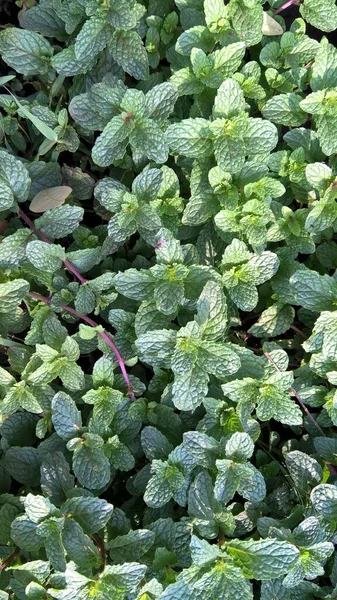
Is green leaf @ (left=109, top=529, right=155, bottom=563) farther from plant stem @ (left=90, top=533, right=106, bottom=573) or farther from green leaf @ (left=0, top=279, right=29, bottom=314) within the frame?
green leaf @ (left=0, top=279, right=29, bottom=314)

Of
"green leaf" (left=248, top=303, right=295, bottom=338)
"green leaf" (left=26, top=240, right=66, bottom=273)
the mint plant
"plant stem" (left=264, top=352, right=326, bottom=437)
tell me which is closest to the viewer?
the mint plant

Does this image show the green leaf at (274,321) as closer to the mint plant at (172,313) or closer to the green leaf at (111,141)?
the mint plant at (172,313)

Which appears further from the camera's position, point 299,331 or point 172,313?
point 299,331

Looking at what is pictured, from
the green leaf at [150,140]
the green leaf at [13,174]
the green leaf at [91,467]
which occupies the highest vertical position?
the green leaf at [150,140]

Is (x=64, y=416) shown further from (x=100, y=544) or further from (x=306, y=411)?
(x=306, y=411)

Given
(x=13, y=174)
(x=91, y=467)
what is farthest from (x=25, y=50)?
(x=91, y=467)

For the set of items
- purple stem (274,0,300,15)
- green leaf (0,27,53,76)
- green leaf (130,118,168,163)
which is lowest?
green leaf (130,118,168,163)

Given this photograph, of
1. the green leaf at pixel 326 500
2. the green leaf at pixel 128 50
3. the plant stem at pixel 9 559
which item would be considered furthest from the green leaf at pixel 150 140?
the plant stem at pixel 9 559

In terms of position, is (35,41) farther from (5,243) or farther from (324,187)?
(324,187)

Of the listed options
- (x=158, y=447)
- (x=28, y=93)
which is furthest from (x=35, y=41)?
(x=158, y=447)

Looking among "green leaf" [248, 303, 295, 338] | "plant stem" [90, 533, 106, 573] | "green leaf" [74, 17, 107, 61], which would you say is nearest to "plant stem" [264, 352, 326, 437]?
"green leaf" [248, 303, 295, 338]
